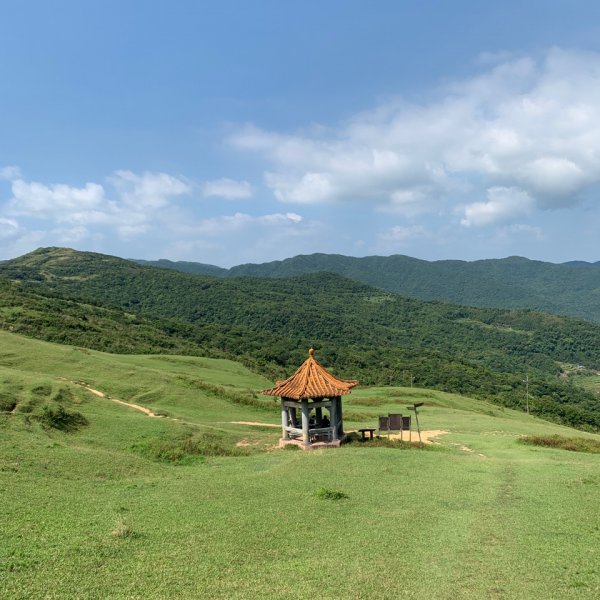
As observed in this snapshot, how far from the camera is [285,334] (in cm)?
14512

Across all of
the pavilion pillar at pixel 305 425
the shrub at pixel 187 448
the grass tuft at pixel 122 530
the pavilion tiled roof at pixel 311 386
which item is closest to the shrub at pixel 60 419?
the shrub at pixel 187 448

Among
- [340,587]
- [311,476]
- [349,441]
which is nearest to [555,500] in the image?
[311,476]

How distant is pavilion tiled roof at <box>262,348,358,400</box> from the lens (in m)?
23.9

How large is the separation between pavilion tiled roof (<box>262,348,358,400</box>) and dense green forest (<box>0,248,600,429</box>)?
113 feet

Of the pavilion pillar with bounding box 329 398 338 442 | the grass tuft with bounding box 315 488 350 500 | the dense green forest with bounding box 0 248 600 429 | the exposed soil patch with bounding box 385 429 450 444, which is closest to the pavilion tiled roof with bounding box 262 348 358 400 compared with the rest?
the pavilion pillar with bounding box 329 398 338 442

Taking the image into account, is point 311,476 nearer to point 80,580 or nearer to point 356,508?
point 356,508

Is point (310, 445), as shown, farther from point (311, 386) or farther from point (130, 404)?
point (130, 404)

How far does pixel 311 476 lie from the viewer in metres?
17.8

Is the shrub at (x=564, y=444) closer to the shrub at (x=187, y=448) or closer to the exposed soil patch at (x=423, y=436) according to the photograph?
the exposed soil patch at (x=423, y=436)

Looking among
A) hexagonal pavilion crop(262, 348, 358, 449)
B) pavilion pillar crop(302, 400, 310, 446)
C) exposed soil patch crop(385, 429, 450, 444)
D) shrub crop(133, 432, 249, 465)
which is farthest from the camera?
exposed soil patch crop(385, 429, 450, 444)

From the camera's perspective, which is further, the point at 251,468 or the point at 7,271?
the point at 7,271

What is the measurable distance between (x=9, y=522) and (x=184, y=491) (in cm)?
518

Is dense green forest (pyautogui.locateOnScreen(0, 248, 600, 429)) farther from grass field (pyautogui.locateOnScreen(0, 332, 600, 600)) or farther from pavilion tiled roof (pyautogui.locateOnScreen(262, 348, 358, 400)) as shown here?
grass field (pyautogui.locateOnScreen(0, 332, 600, 600))

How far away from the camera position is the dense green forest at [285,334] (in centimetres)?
7638
